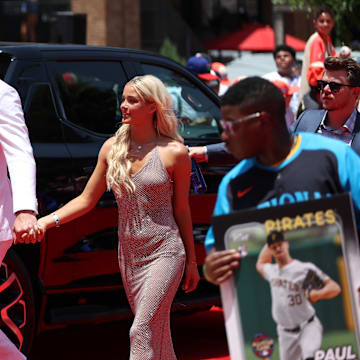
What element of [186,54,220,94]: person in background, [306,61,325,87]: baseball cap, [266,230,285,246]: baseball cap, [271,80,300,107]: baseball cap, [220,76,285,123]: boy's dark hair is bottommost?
[271,80,300,107]: baseball cap

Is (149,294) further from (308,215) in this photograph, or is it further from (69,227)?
(308,215)

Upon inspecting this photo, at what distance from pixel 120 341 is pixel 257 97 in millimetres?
4501

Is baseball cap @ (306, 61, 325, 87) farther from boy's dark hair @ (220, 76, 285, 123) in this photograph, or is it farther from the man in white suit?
boy's dark hair @ (220, 76, 285, 123)

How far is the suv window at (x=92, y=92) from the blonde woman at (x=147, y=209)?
1.10 meters

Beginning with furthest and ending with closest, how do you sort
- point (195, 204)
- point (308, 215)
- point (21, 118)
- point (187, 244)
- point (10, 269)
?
point (195, 204)
point (10, 269)
point (187, 244)
point (21, 118)
point (308, 215)

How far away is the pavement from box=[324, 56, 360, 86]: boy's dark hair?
2.30 metres

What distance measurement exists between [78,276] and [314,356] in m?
3.05

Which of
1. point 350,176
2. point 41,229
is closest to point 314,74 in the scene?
point 41,229

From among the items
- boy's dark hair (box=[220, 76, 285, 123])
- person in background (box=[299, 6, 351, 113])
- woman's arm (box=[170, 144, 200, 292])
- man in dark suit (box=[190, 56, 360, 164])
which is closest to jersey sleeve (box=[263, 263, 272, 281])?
boy's dark hair (box=[220, 76, 285, 123])

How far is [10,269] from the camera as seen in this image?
589 centimetres

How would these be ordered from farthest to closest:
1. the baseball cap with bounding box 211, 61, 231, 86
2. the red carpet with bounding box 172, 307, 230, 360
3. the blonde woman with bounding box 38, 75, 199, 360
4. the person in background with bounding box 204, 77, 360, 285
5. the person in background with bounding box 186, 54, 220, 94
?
the baseball cap with bounding box 211, 61, 231, 86 → the person in background with bounding box 186, 54, 220, 94 → the red carpet with bounding box 172, 307, 230, 360 → the blonde woman with bounding box 38, 75, 199, 360 → the person in background with bounding box 204, 77, 360, 285

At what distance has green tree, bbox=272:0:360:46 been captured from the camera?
16797 millimetres

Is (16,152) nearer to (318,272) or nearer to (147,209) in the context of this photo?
(147,209)

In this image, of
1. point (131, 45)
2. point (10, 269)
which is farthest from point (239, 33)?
point (10, 269)
